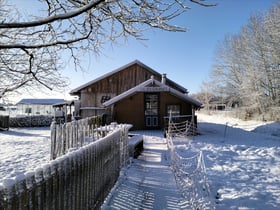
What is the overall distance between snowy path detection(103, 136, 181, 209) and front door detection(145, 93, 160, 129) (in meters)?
10.2

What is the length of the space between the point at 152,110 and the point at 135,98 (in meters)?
1.66

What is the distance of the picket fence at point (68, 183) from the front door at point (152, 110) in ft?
43.9

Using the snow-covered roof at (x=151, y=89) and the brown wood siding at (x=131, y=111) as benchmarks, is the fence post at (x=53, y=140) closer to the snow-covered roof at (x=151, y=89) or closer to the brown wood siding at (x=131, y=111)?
the snow-covered roof at (x=151, y=89)

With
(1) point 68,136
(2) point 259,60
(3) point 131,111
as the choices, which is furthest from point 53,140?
(2) point 259,60

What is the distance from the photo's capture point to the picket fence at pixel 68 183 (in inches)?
71.4

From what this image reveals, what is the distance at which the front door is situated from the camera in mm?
18516

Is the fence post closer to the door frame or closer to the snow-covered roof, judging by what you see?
the snow-covered roof

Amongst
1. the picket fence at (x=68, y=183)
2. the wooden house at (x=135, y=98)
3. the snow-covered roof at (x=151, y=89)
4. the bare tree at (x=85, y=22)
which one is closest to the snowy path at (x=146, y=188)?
the picket fence at (x=68, y=183)

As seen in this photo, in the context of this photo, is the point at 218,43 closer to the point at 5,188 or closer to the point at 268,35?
the point at 268,35

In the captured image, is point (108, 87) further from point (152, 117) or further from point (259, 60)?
point (259, 60)

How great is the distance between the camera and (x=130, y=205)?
4363mm

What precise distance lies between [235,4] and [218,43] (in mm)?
34043

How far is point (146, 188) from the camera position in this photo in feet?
17.8

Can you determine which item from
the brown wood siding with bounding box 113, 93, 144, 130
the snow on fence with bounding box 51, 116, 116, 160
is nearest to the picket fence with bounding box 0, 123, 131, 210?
the snow on fence with bounding box 51, 116, 116, 160
